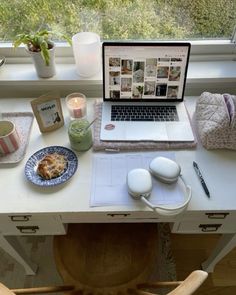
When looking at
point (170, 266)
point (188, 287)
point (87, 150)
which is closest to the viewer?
point (188, 287)

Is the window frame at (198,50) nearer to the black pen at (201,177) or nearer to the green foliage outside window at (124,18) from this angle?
the green foliage outside window at (124,18)

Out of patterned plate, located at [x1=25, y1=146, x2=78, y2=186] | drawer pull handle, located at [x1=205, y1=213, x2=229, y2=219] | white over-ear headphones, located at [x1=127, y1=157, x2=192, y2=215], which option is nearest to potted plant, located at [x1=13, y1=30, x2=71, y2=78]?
patterned plate, located at [x1=25, y1=146, x2=78, y2=186]

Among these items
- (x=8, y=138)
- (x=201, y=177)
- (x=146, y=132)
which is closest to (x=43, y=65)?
(x=8, y=138)

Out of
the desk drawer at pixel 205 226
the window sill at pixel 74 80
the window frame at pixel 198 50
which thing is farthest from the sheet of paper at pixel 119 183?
the window frame at pixel 198 50

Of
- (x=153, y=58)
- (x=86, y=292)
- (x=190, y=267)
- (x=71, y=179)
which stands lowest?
(x=190, y=267)

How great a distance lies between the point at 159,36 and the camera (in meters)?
1.11

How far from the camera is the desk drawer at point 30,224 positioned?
2.46ft

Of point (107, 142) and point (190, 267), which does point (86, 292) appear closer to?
point (107, 142)

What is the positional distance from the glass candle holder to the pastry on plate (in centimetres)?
19

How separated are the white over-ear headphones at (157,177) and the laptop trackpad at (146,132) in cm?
12

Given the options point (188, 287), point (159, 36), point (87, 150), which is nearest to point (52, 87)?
point (87, 150)

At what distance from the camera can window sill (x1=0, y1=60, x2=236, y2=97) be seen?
1050mm

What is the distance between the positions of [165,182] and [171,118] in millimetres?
282

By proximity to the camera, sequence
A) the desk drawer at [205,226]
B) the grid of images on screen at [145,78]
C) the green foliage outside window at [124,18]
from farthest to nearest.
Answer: the green foliage outside window at [124,18], the grid of images on screen at [145,78], the desk drawer at [205,226]
